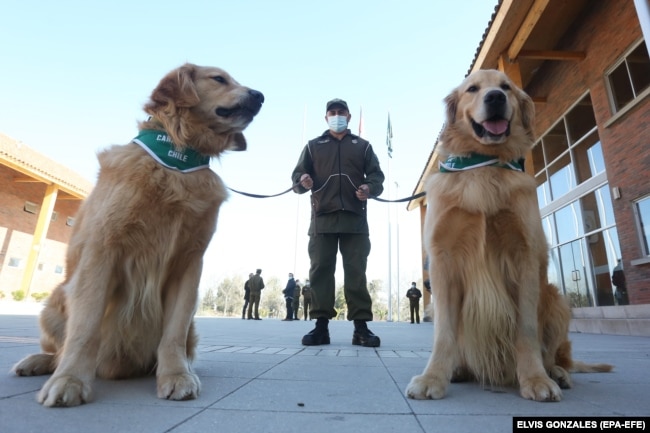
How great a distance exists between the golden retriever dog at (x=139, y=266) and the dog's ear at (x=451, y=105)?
1719mm

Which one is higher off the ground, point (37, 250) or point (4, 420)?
point (37, 250)

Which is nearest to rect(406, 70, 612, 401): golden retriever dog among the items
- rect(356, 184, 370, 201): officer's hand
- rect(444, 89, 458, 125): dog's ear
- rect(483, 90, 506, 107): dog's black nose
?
rect(483, 90, 506, 107): dog's black nose

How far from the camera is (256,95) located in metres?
2.60

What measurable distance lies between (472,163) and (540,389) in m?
1.29

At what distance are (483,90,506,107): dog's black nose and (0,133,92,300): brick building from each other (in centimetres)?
2232

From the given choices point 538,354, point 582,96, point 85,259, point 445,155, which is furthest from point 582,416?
point 582,96

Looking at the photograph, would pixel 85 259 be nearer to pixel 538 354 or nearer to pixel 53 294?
pixel 53 294

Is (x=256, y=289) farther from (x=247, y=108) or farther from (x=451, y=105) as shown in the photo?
(x=451, y=105)

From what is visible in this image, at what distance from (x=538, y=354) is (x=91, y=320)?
7.01 ft

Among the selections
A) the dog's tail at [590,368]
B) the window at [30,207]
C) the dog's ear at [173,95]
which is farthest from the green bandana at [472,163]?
the window at [30,207]

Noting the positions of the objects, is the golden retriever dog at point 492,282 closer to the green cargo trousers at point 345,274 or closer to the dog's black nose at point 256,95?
the dog's black nose at point 256,95

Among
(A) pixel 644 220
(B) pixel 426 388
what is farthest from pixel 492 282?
(A) pixel 644 220

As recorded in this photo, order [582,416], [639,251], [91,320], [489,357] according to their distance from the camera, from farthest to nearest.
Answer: [639,251]
[489,357]
[91,320]
[582,416]

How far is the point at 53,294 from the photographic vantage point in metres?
2.03
